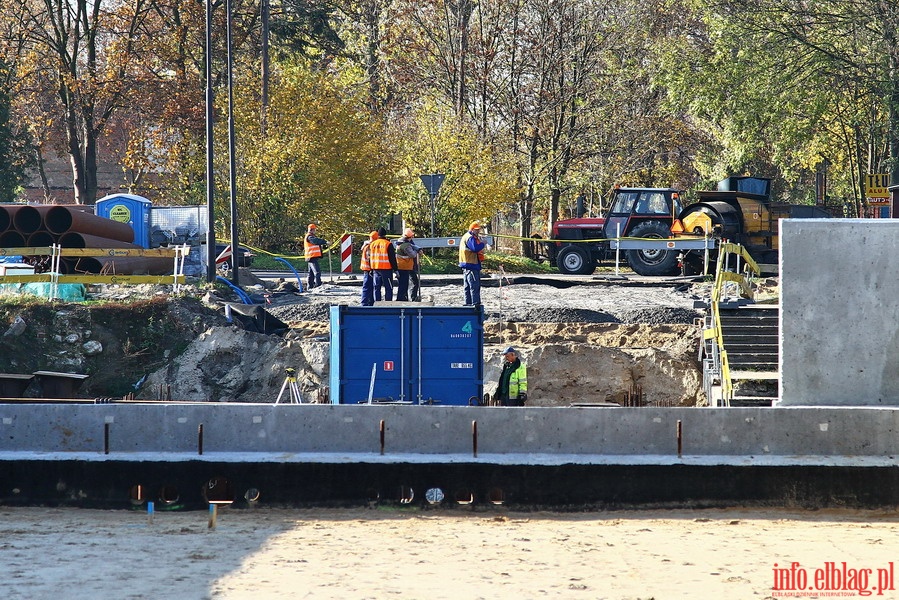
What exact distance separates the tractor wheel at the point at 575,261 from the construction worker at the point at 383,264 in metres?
11.8

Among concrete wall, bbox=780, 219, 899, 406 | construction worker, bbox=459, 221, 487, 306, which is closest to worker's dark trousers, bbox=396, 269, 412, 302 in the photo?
construction worker, bbox=459, 221, 487, 306

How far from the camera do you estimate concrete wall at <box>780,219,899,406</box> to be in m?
12.5

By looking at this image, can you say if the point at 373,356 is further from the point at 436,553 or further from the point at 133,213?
the point at 133,213

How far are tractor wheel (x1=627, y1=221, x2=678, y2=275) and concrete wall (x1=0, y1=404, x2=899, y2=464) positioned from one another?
1706 centimetres

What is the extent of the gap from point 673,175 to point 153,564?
46271mm

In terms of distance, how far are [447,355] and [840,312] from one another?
17.0 ft

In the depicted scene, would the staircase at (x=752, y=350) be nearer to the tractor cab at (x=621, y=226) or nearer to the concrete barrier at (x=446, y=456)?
the concrete barrier at (x=446, y=456)

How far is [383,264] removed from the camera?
63.9 ft

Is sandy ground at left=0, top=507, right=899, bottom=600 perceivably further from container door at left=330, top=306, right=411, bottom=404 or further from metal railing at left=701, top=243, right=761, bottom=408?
container door at left=330, top=306, right=411, bottom=404

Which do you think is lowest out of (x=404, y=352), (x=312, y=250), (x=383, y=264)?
(x=404, y=352)

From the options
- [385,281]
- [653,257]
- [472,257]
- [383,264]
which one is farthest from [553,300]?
[653,257]

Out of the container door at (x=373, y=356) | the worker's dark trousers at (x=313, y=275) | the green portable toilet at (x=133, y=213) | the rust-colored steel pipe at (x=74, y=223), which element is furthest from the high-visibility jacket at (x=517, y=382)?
the green portable toilet at (x=133, y=213)

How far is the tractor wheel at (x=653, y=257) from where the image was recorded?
28875 millimetres

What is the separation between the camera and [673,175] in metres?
52.8
